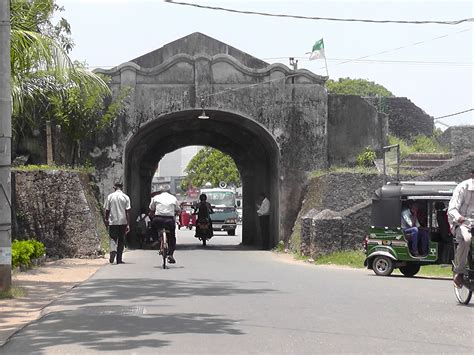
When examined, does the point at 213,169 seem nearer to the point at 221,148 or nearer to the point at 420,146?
the point at 221,148

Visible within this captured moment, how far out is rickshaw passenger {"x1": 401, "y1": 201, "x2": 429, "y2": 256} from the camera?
15.2 meters

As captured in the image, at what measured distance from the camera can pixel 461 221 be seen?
1023 cm

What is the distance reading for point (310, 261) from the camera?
20109mm

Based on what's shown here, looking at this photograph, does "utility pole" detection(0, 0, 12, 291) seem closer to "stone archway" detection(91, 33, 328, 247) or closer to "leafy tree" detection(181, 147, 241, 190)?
"stone archway" detection(91, 33, 328, 247)

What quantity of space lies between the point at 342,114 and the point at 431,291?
1480 centimetres

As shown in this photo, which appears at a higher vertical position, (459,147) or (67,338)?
(459,147)

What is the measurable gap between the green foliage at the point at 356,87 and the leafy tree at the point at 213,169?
1224cm

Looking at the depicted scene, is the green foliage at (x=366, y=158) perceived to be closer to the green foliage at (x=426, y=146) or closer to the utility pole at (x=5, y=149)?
the green foliage at (x=426, y=146)

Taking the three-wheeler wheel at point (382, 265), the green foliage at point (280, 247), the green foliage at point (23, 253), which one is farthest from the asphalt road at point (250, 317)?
the green foliage at point (280, 247)

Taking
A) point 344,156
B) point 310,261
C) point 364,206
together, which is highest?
point 344,156

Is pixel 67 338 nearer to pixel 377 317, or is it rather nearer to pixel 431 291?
pixel 377 317

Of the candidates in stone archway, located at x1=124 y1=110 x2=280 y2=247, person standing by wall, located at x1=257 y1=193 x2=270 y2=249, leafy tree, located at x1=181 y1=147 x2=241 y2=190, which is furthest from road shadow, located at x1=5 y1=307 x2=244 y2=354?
leafy tree, located at x1=181 y1=147 x2=241 y2=190

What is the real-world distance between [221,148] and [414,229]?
18.7 meters

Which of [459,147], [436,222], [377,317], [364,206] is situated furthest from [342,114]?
[377,317]
